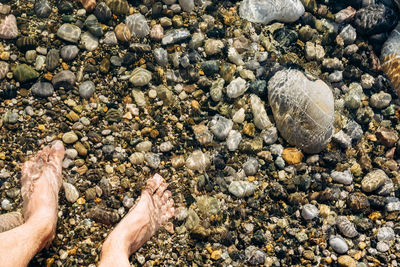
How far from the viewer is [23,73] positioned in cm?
407

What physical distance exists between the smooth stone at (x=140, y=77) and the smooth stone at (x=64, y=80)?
0.76 m

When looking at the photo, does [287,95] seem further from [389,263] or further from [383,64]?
[389,263]

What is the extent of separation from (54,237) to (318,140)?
360cm

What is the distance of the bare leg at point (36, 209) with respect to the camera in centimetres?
333

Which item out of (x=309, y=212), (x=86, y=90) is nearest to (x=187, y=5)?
(x=86, y=90)

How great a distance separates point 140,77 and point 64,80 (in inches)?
38.2

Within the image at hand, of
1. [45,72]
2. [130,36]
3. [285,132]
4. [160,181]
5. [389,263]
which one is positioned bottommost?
[389,263]

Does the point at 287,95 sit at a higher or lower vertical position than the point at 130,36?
lower

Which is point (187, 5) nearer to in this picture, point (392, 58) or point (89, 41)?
point (89, 41)

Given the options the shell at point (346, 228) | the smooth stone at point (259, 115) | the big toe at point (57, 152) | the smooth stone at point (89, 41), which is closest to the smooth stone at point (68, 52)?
the smooth stone at point (89, 41)

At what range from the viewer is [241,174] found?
436 cm

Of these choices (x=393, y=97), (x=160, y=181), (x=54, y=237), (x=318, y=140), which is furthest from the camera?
(x=393, y=97)

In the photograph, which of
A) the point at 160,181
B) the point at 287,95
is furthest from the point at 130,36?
the point at 287,95

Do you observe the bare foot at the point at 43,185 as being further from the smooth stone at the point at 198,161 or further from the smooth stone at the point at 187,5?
the smooth stone at the point at 187,5
